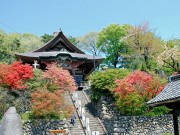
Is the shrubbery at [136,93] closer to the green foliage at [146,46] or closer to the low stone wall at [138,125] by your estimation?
the low stone wall at [138,125]

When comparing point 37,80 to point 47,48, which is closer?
point 37,80

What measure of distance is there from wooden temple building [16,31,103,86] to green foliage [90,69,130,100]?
9.23 metres

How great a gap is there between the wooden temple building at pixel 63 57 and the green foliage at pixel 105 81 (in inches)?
363

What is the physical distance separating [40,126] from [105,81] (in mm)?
7178

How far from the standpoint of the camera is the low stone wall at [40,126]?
22469 mm

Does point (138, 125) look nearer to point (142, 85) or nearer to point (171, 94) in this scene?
point (142, 85)

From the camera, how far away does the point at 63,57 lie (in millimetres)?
35938

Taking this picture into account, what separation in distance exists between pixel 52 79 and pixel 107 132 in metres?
6.55

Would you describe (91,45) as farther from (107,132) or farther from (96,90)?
(107,132)

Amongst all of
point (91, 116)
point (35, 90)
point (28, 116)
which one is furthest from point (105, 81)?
point (28, 116)

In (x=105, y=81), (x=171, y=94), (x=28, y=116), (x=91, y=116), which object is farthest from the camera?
(x=105, y=81)

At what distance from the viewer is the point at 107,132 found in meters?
23.8

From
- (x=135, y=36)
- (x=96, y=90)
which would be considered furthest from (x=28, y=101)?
(x=135, y=36)

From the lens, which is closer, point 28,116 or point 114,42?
point 28,116
